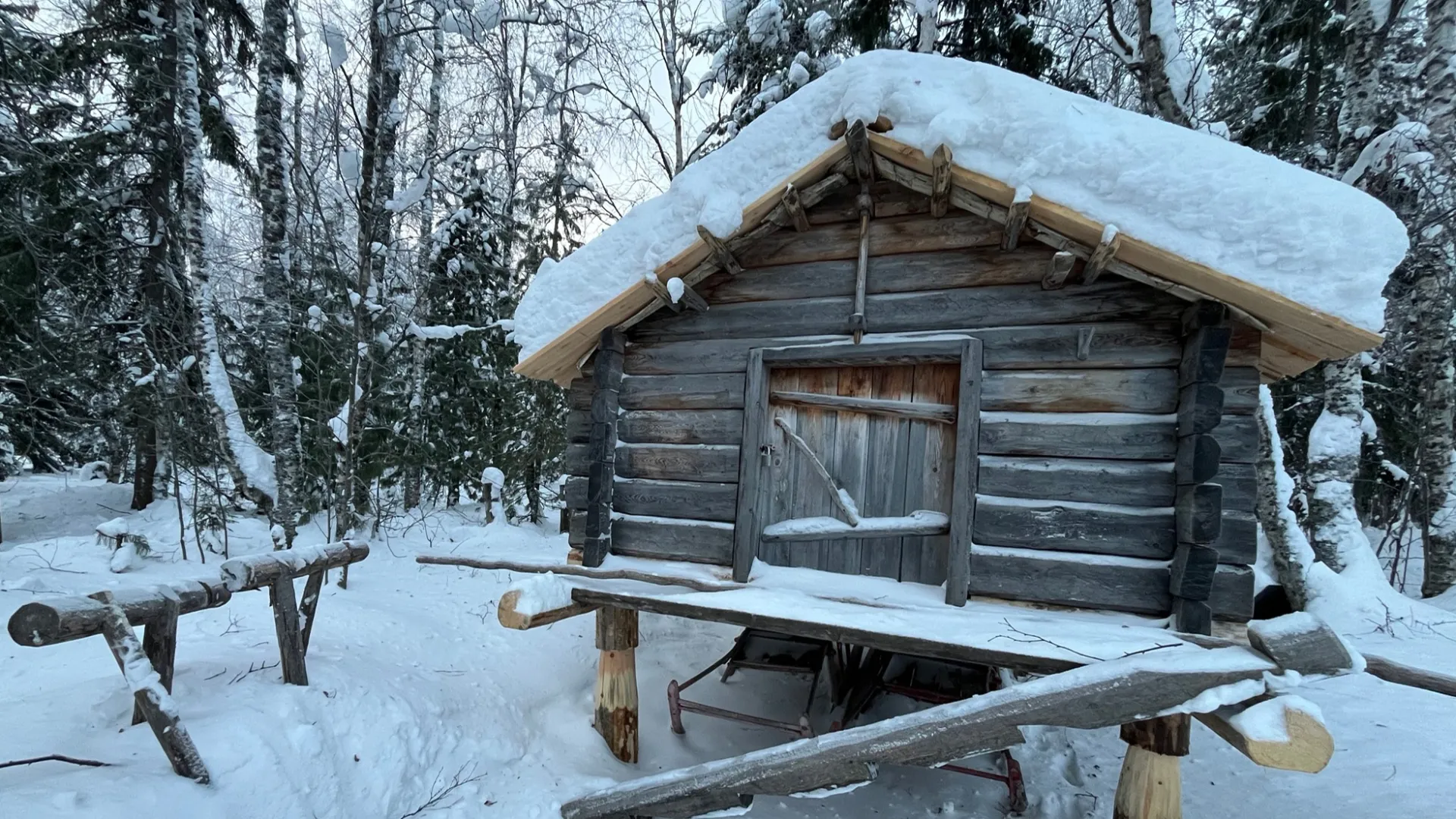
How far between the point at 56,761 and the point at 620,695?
3093mm

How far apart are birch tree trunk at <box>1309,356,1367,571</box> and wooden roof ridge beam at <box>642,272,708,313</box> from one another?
302 inches

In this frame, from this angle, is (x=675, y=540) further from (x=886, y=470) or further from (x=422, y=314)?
(x=422, y=314)

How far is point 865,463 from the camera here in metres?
4.29

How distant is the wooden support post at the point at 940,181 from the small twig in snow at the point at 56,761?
16.9 feet

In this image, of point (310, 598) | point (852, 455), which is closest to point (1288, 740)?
point (852, 455)

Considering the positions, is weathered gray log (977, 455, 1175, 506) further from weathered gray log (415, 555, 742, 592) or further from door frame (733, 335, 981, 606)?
weathered gray log (415, 555, 742, 592)

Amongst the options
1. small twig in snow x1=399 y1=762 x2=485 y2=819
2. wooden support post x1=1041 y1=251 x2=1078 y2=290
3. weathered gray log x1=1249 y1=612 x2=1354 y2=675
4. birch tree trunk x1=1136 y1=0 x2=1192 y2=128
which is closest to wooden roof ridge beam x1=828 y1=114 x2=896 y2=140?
wooden support post x1=1041 y1=251 x2=1078 y2=290

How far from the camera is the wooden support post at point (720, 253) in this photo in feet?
13.0

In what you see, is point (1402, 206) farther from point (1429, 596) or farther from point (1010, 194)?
point (1010, 194)

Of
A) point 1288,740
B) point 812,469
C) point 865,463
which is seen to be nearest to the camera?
point 1288,740

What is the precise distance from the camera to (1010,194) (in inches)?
137

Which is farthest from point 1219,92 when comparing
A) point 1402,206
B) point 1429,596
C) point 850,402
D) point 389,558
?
point 389,558

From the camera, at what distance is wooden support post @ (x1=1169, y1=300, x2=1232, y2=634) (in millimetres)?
3258

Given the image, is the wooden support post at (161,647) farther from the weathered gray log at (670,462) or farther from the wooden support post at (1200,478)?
the wooden support post at (1200,478)
